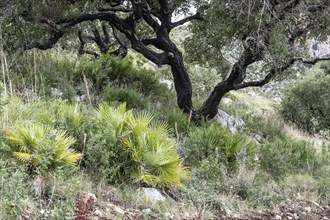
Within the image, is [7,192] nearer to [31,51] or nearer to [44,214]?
[44,214]

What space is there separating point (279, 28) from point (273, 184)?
3.09 m

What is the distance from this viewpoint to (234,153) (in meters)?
6.64

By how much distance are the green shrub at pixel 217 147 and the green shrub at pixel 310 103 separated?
12884 millimetres

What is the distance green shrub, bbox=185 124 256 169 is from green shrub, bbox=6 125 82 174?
8.89 feet

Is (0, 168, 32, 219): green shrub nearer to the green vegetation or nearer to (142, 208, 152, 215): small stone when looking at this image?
the green vegetation

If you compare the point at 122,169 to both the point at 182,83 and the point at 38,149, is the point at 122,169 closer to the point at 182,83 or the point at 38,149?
the point at 38,149

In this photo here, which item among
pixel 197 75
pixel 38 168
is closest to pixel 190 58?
pixel 197 75

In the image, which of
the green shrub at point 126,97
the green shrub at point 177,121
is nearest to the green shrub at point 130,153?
the green shrub at point 177,121

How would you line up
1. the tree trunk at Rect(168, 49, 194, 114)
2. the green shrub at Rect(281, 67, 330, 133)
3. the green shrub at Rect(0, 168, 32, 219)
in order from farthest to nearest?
1. the green shrub at Rect(281, 67, 330, 133)
2. the tree trunk at Rect(168, 49, 194, 114)
3. the green shrub at Rect(0, 168, 32, 219)

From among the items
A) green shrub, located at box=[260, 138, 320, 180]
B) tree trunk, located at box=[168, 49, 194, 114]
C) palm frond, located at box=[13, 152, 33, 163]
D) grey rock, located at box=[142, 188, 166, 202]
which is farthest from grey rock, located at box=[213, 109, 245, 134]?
palm frond, located at box=[13, 152, 33, 163]

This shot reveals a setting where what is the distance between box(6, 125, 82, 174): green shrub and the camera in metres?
3.63

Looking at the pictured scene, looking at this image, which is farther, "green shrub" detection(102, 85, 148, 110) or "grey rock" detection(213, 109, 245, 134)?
"grey rock" detection(213, 109, 245, 134)

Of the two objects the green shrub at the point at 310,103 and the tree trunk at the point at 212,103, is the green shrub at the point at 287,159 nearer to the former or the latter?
the tree trunk at the point at 212,103

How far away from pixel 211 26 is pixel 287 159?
3233 mm
